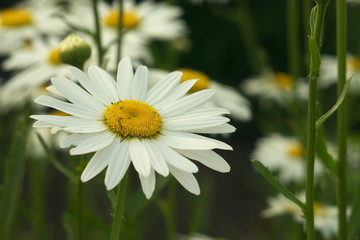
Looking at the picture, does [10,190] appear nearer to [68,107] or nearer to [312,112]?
[68,107]

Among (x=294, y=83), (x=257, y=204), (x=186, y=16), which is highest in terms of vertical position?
(x=294, y=83)

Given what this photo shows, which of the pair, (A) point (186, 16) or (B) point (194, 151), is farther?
(A) point (186, 16)

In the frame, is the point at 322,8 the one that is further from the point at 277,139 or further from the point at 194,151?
the point at 277,139

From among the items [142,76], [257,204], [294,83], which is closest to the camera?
[142,76]

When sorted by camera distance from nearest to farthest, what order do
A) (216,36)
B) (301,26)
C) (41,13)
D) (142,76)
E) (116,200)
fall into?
(116,200), (142,76), (41,13), (301,26), (216,36)

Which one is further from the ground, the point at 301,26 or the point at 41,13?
the point at 41,13

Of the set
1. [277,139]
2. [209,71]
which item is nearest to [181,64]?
[209,71]

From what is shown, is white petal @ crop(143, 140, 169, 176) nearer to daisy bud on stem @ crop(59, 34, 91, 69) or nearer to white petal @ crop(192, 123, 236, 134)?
white petal @ crop(192, 123, 236, 134)
